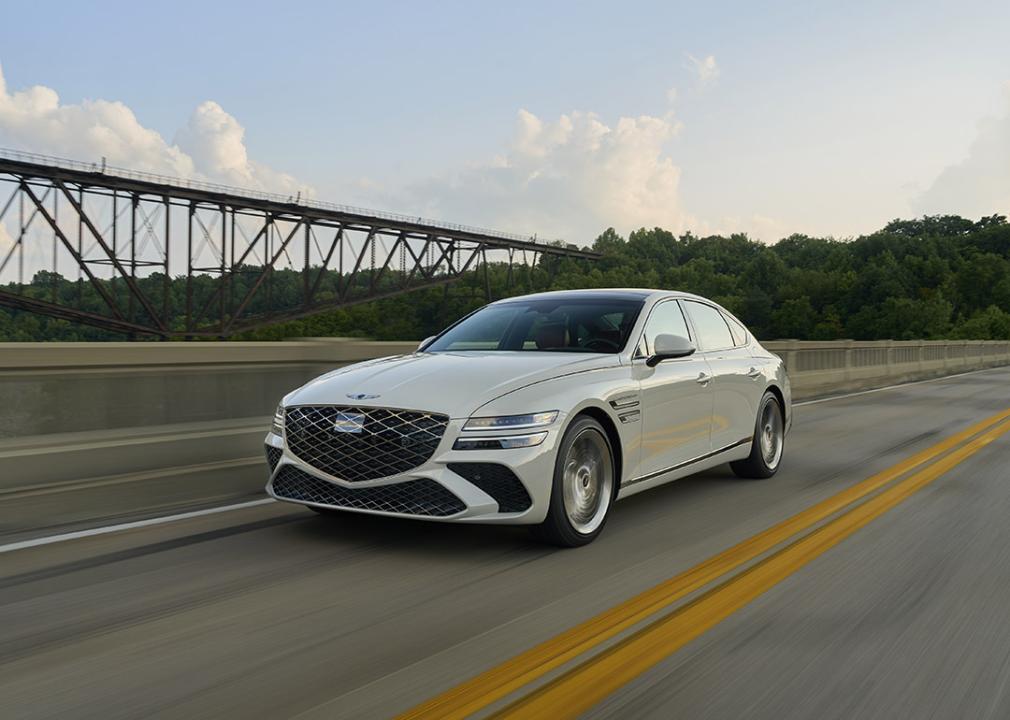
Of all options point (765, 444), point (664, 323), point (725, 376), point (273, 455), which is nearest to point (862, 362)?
point (765, 444)

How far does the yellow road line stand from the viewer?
335 cm

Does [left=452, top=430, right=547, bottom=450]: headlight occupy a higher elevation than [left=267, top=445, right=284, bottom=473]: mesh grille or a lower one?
higher

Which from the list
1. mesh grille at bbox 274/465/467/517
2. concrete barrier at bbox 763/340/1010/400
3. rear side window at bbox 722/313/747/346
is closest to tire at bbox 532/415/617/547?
mesh grille at bbox 274/465/467/517

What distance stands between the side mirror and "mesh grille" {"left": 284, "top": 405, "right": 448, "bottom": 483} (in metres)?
1.83

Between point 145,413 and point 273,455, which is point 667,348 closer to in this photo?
point 273,455

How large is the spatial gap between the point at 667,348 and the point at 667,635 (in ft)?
9.20

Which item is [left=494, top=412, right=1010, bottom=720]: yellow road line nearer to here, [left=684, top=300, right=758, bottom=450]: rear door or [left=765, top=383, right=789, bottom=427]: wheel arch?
[left=684, top=300, right=758, bottom=450]: rear door

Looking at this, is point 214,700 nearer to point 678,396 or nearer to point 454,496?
point 454,496

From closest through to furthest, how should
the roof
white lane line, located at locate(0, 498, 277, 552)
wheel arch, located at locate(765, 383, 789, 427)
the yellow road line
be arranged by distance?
the yellow road line < white lane line, located at locate(0, 498, 277, 552) < the roof < wheel arch, located at locate(765, 383, 789, 427)

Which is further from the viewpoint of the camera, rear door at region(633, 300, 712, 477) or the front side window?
the front side window

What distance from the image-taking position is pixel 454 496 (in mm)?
5328

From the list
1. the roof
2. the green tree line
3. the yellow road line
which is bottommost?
the yellow road line

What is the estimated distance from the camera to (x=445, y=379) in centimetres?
579

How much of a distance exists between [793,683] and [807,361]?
17.8m
